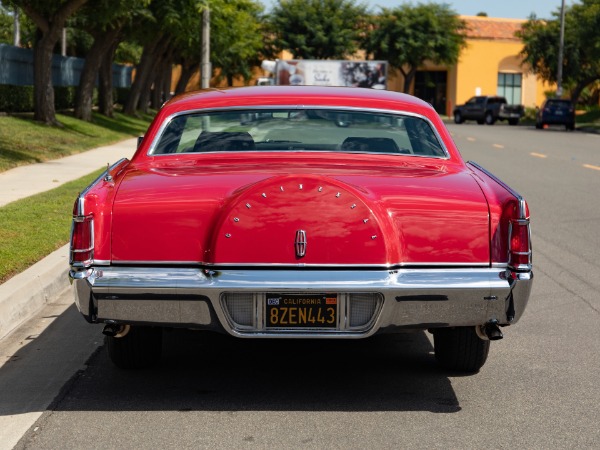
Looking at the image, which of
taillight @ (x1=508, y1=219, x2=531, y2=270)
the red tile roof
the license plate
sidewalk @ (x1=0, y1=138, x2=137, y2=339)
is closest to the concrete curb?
sidewalk @ (x1=0, y1=138, x2=137, y2=339)

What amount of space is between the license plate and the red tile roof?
8643 centimetres

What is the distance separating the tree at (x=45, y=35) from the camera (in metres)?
29.4

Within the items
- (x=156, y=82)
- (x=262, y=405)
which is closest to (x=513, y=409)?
(x=262, y=405)

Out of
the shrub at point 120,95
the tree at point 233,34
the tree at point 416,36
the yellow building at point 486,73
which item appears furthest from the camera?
the yellow building at point 486,73

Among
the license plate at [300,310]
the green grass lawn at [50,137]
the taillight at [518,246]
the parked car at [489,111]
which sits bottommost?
the parked car at [489,111]

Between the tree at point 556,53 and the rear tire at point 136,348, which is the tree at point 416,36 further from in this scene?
the rear tire at point 136,348

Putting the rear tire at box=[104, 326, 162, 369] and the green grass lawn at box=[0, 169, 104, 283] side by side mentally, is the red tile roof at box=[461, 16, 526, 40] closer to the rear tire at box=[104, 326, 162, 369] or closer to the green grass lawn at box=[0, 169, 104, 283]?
the green grass lawn at box=[0, 169, 104, 283]

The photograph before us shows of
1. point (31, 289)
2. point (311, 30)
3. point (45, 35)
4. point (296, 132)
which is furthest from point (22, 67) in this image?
point (311, 30)

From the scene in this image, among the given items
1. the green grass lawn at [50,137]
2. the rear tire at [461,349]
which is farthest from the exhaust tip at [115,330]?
the green grass lawn at [50,137]

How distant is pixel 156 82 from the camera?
5959cm

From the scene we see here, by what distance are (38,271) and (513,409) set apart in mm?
4373

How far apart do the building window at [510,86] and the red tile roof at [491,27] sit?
296 centimetres

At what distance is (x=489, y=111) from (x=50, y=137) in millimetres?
41494

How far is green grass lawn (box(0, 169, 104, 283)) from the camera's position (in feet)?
30.5
